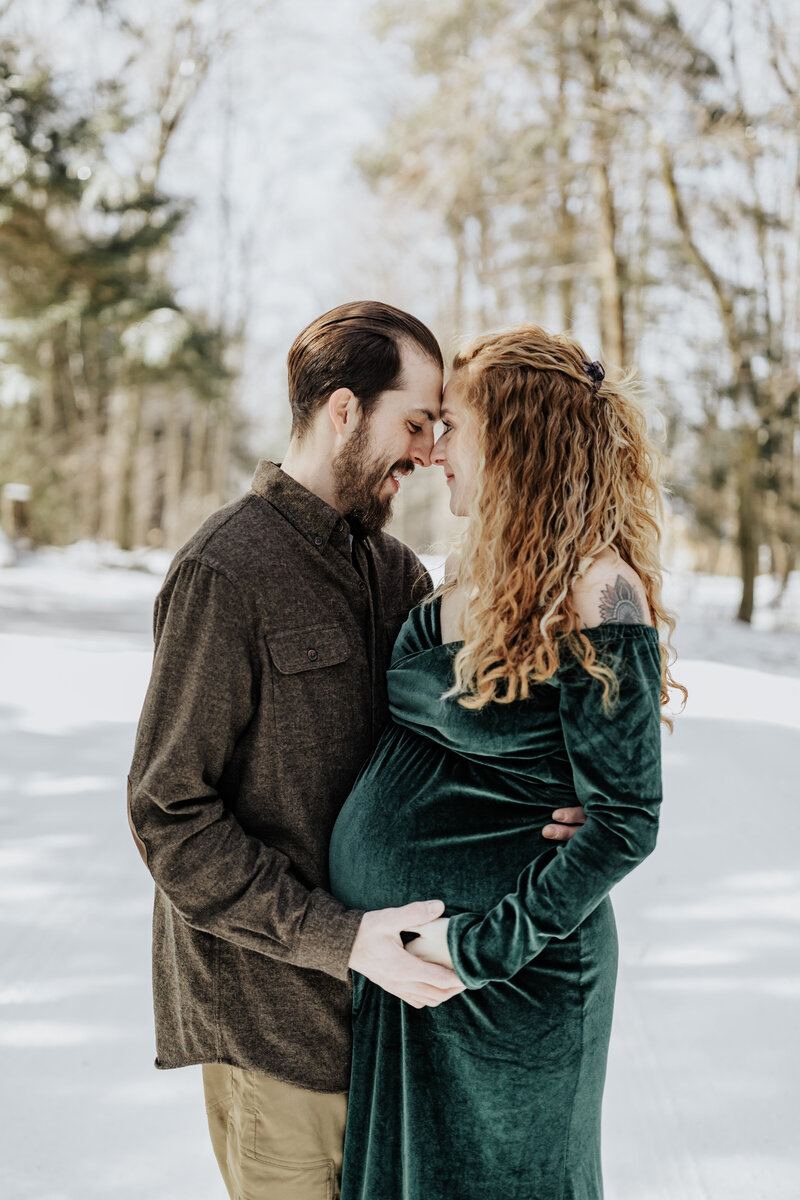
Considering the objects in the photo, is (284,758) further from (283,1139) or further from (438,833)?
(283,1139)

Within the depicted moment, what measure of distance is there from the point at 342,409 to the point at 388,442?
11 cm

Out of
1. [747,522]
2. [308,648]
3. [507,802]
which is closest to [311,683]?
[308,648]

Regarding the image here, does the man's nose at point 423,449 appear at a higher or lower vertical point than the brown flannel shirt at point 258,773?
higher

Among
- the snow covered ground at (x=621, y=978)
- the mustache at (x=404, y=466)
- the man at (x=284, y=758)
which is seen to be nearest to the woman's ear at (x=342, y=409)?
the man at (x=284, y=758)

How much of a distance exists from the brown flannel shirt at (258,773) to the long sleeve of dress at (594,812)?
25 centimetres

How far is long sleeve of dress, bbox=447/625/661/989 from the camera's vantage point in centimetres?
141

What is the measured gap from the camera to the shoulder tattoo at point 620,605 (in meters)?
1.49

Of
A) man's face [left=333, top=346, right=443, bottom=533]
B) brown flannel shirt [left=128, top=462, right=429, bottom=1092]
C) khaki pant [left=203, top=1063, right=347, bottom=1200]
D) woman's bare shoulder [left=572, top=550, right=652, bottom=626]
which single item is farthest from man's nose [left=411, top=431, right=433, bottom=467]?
khaki pant [left=203, top=1063, right=347, bottom=1200]

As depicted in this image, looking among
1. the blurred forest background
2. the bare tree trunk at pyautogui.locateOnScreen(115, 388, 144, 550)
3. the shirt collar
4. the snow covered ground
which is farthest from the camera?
the bare tree trunk at pyautogui.locateOnScreen(115, 388, 144, 550)

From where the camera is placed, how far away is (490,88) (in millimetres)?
9164

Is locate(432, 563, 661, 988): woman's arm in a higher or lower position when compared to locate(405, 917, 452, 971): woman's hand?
higher

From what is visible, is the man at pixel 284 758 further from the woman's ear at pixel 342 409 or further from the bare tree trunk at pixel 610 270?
the bare tree trunk at pixel 610 270

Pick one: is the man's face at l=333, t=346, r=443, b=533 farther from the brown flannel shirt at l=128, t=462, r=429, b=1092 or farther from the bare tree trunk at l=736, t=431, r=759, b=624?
the bare tree trunk at l=736, t=431, r=759, b=624

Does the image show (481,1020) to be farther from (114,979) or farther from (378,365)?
(114,979)
